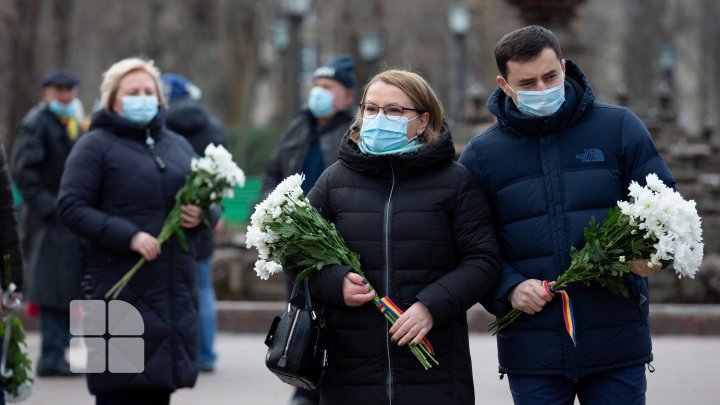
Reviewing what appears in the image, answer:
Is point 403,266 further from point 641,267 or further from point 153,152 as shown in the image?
point 153,152

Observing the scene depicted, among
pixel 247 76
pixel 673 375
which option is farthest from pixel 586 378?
pixel 247 76

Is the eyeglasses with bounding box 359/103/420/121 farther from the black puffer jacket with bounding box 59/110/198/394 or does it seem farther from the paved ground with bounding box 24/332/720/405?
the paved ground with bounding box 24/332/720/405

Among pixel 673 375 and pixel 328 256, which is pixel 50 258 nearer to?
pixel 673 375

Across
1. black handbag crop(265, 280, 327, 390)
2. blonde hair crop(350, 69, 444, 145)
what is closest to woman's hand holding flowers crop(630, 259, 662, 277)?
blonde hair crop(350, 69, 444, 145)

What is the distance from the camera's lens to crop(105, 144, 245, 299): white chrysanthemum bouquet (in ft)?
23.6

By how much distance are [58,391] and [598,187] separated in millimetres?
5606

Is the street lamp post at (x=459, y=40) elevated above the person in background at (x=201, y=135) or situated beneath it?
elevated above

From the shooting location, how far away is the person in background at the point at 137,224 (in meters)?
7.10

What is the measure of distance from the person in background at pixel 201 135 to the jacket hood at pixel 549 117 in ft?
16.4

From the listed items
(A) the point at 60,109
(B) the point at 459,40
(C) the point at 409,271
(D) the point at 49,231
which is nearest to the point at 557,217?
(C) the point at 409,271

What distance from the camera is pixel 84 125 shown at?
10.9m

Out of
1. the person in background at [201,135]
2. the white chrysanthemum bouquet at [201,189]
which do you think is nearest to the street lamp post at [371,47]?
the person in background at [201,135]

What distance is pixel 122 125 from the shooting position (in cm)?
731

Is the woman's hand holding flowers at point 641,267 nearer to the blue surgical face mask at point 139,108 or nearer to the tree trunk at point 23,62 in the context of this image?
the blue surgical face mask at point 139,108
